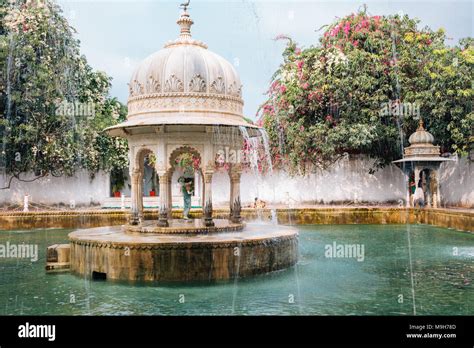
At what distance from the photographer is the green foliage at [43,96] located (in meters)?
24.2

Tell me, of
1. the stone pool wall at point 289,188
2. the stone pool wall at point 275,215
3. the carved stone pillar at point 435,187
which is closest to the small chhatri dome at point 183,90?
the stone pool wall at point 275,215

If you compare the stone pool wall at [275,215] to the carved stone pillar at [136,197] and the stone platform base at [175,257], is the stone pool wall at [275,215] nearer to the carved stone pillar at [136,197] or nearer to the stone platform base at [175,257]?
the carved stone pillar at [136,197]

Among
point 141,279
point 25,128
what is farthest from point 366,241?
point 25,128

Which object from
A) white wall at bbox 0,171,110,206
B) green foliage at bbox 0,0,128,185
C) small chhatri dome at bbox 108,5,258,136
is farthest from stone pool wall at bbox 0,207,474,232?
small chhatri dome at bbox 108,5,258,136

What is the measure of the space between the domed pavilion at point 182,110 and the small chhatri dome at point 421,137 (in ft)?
43.3

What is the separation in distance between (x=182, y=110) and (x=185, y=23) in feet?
9.08

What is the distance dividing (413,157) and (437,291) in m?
15.0

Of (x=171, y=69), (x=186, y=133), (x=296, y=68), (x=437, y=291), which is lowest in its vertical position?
(x=437, y=291)

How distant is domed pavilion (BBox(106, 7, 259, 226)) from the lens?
1259 centimetres

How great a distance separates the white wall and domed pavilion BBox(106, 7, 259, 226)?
58.4 feet

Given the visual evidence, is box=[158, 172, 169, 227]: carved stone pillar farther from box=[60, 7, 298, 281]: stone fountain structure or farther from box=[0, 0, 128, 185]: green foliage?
box=[0, 0, 128, 185]: green foliage
